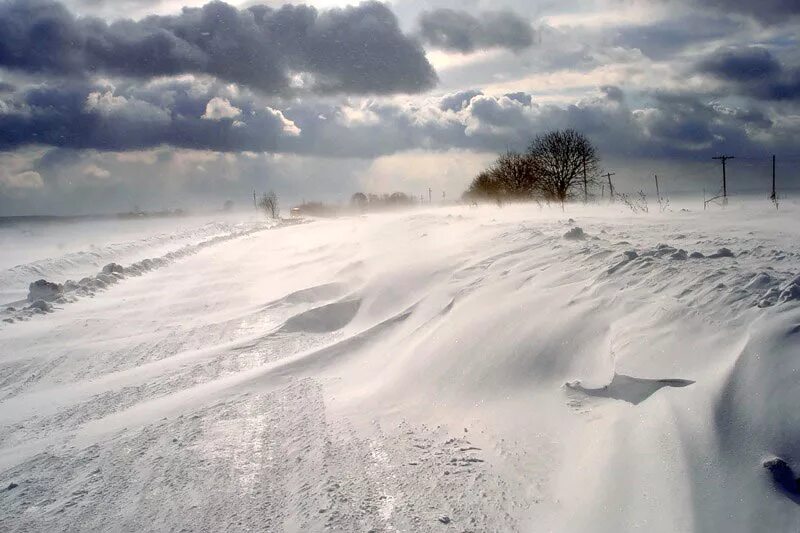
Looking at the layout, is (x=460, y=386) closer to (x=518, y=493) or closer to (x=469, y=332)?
(x=469, y=332)

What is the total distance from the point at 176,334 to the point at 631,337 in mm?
5904

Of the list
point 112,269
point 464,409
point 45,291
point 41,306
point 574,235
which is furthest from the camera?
point 112,269

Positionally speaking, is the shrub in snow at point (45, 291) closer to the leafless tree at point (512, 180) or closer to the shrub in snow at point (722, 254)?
the shrub in snow at point (722, 254)

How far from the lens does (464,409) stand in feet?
14.0

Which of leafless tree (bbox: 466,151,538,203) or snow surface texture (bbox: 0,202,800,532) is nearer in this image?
snow surface texture (bbox: 0,202,800,532)

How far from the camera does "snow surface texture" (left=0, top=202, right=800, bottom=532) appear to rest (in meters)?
2.99

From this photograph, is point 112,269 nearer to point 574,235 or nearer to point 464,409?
point 574,235

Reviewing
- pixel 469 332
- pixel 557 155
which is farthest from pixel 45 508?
pixel 557 155

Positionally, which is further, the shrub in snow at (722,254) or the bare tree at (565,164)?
the bare tree at (565,164)

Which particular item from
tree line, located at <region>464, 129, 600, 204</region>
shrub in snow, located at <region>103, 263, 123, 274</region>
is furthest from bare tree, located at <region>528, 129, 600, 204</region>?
shrub in snow, located at <region>103, 263, 123, 274</region>

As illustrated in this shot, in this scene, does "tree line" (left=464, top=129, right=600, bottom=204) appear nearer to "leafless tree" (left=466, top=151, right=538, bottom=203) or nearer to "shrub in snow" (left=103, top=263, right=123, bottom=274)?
"leafless tree" (left=466, top=151, right=538, bottom=203)

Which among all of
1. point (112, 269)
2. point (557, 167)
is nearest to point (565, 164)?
point (557, 167)

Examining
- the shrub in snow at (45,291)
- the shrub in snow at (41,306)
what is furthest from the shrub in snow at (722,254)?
the shrub in snow at (45,291)

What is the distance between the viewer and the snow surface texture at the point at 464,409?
299cm
